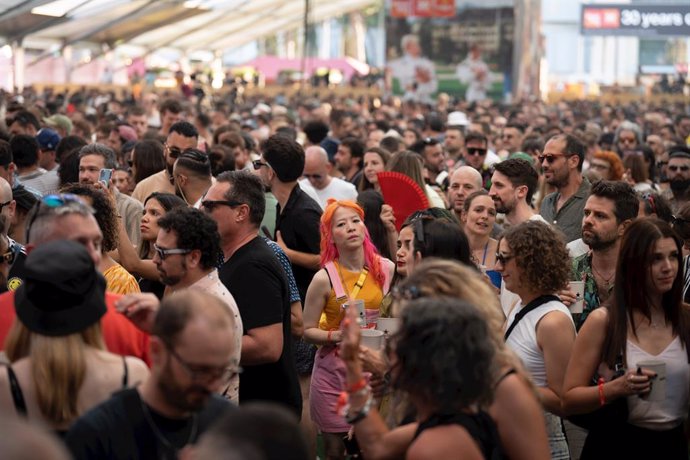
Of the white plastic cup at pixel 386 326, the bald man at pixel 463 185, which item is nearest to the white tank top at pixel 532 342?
the white plastic cup at pixel 386 326

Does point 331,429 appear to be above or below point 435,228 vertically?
below

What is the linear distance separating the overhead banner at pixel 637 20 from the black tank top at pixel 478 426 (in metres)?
49.5

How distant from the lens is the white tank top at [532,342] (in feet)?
16.2

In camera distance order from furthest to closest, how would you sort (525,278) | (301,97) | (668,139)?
(301,97), (668,139), (525,278)

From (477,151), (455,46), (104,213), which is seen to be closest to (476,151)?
(477,151)

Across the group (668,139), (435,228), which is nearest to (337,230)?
(435,228)

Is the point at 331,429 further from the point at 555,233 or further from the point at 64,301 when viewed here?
the point at 64,301

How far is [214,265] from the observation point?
512cm

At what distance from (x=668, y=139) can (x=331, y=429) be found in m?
14.3

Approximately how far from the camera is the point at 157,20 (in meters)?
38.3

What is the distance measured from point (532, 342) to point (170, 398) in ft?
6.78

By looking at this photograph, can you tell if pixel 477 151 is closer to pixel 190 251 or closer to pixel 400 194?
pixel 400 194

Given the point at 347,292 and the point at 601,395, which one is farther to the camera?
the point at 347,292

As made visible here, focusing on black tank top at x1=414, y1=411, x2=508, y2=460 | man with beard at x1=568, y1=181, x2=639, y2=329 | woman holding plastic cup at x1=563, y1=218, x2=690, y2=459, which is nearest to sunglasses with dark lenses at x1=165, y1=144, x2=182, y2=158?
man with beard at x1=568, y1=181, x2=639, y2=329
